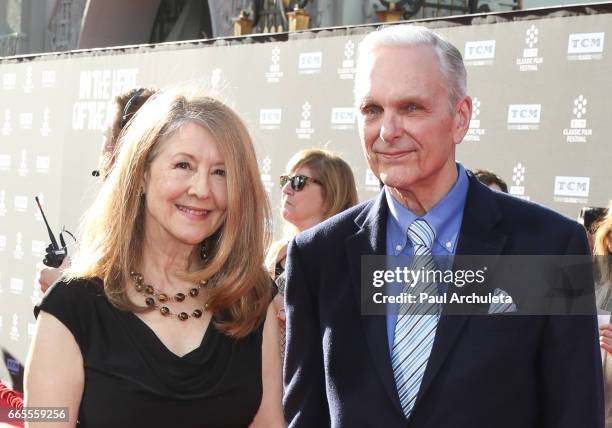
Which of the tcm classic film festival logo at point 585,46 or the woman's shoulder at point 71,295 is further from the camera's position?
the tcm classic film festival logo at point 585,46

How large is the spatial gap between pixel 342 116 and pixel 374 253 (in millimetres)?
4131

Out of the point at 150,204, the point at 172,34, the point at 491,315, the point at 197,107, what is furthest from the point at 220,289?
the point at 172,34

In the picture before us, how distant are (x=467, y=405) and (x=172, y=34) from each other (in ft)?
53.3

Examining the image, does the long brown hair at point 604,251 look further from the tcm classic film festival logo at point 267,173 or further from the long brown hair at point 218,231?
the tcm classic film festival logo at point 267,173

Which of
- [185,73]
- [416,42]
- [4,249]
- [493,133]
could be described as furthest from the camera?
[4,249]

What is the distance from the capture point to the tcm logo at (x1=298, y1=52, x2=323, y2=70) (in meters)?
6.51

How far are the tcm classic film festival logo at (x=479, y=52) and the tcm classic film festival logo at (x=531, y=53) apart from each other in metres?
0.20

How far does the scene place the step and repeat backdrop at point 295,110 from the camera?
197 inches

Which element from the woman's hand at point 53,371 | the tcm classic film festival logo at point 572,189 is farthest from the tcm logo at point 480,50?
the woman's hand at point 53,371

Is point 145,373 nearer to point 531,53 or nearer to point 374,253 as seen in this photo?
point 374,253

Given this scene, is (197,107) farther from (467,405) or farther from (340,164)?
(340,164)

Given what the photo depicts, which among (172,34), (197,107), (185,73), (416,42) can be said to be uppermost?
(172,34)

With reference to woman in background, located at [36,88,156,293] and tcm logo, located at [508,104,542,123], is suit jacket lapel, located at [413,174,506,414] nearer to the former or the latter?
woman in background, located at [36,88,156,293]

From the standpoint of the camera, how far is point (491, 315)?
214 centimetres
